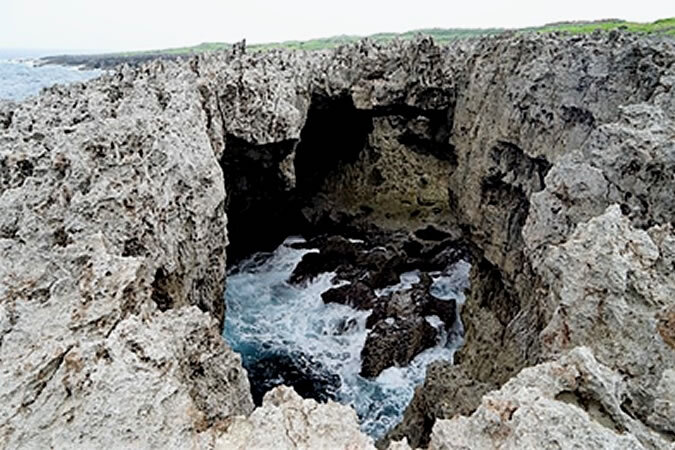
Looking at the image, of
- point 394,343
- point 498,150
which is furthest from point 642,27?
point 394,343

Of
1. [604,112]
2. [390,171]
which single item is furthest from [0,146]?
[390,171]

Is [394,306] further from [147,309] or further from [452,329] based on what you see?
[147,309]

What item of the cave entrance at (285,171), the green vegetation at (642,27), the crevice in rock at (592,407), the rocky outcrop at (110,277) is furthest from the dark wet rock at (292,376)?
the green vegetation at (642,27)

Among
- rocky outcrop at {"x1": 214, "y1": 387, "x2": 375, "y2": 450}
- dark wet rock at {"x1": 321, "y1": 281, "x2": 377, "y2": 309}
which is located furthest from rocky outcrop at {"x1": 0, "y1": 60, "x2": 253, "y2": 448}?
dark wet rock at {"x1": 321, "y1": 281, "x2": 377, "y2": 309}

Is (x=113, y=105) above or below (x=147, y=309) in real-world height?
above

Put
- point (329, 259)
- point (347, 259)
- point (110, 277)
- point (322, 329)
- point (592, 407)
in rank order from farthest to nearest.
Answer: point (329, 259) → point (347, 259) → point (322, 329) → point (110, 277) → point (592, 407)

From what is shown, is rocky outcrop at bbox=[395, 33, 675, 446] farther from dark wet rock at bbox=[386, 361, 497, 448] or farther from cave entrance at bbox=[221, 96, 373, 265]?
cave entrance at bbox=[221, 96, 373, 265]

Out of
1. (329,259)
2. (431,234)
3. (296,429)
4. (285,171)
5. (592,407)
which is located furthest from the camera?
(431,234)

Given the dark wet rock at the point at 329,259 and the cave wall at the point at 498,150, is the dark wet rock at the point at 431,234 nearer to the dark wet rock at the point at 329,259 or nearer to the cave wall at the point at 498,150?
the cave wall at the point at 498,150

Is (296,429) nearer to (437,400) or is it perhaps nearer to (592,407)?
(592,407)
